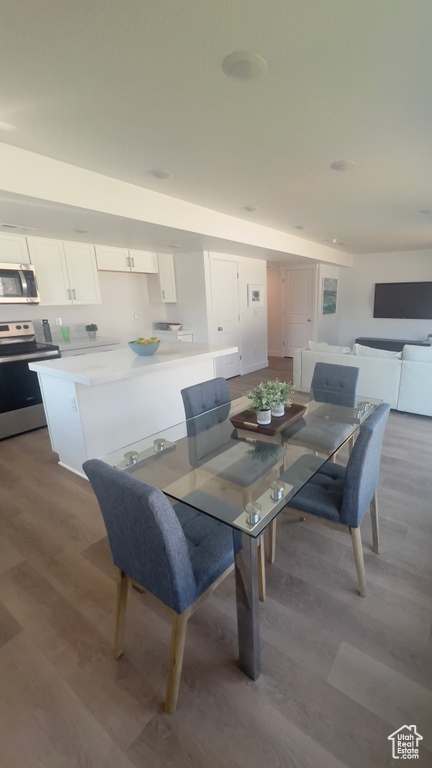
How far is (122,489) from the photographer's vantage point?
105 centimetres

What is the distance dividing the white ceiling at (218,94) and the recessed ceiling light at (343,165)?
50mm

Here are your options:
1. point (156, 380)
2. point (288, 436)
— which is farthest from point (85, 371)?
point (288, 436)

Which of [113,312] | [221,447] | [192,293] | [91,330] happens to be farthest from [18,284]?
[221,447]

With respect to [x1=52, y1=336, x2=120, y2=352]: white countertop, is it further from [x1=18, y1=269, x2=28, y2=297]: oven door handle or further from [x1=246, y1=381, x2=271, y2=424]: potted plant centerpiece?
[x1=246, y1=381, x2=271, y2=424]: potted plant centerpiece

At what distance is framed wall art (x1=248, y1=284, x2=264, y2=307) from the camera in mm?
6004

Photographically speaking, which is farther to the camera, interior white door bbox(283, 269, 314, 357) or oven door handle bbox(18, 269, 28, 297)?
interior white door bbox(283, 269, 314, 357)

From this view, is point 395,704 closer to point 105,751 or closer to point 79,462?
point 105,751

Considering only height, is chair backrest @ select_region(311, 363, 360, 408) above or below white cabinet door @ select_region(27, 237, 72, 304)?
below

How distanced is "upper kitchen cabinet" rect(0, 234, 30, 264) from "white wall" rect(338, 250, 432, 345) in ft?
22.4

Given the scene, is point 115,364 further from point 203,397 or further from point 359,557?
point 359,557

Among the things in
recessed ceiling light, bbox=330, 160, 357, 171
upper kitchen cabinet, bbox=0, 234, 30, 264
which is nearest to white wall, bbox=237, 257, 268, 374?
recessed ceiling light, bbox=330, 160, 357, 171

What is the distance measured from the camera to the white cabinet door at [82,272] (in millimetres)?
4117

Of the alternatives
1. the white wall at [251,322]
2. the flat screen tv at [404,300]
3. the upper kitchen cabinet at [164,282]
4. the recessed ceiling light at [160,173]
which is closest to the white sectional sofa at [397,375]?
the white wall at [251,322]

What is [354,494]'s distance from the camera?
4.91ft
